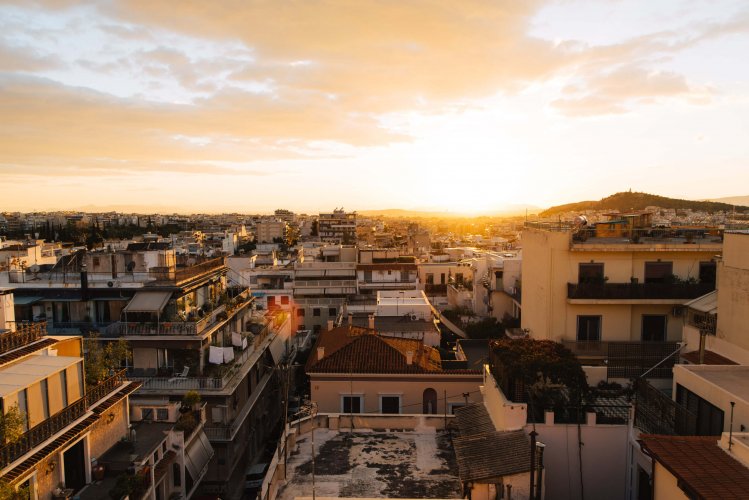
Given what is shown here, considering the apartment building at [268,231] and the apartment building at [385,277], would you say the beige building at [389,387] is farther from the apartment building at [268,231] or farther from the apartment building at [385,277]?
the apartment building at [268,231]

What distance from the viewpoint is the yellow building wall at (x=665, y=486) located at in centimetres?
830

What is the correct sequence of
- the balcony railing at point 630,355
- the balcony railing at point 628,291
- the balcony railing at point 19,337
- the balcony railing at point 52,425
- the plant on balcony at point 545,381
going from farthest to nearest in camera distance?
the balcony railing at point 628,291 < the balcony railing at point 630,355 < the plant on balcony at point 545,381 < the balcony railing at point 19,337 < the balcony railing at point 52,425

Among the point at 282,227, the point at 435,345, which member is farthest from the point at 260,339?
the point at 282,227

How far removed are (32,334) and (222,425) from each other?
877cm

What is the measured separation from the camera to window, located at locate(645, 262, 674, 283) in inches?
723

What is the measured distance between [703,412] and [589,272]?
28.0ft

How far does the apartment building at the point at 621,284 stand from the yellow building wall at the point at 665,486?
9058mm

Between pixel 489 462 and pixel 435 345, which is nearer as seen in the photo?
pixel 489 462

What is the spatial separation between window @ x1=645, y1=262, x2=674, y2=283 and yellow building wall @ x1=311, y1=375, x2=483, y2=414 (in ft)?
22.5

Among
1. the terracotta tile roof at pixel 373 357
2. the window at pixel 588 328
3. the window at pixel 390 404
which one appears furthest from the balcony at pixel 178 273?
the window at pixel 588 328

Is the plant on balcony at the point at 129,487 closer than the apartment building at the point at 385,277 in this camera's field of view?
Yes

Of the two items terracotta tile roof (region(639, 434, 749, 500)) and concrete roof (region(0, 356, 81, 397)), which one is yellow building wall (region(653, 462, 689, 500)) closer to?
terracotta tile roof (region(639, 434, 749, 500))

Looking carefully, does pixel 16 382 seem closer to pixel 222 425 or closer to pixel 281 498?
pixel 281 498

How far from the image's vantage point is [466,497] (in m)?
11.2
